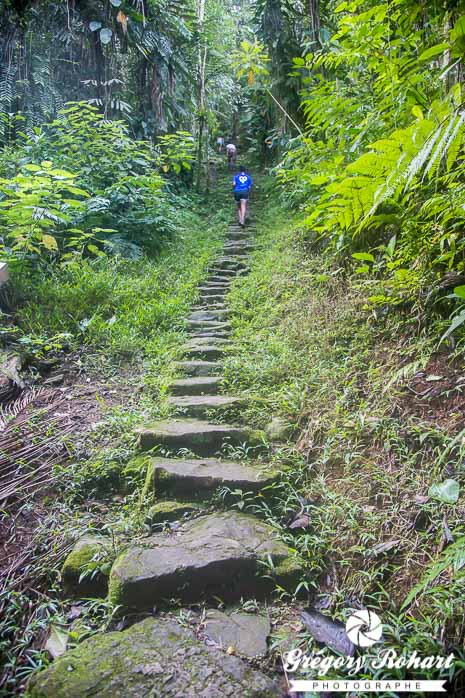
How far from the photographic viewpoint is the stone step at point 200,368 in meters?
4.04

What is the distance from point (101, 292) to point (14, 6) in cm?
525

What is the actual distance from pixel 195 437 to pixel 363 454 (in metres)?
1.13

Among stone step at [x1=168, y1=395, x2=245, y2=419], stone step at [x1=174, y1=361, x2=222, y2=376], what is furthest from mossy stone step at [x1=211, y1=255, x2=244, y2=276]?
stone step at [x1=168, y1=395, x2=245, y2=419]

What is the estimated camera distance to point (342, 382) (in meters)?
3.08

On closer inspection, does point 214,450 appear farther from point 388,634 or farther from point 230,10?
point 230,10

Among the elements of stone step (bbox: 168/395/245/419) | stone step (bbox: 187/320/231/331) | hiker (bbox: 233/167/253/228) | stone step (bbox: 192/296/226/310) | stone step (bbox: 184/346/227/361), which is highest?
hiker (bbox: 233/167/253/228)

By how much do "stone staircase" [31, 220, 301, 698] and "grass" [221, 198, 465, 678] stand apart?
0.70 ft

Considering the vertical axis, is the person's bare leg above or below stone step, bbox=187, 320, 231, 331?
above

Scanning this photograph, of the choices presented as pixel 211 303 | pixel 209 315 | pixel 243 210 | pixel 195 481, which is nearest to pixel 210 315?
pixel 209 315

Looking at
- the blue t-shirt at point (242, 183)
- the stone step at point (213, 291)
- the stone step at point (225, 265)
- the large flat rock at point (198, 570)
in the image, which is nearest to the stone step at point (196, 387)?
the large flat rock at point (198, 570)

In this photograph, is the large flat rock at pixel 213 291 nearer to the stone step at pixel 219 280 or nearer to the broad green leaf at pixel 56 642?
the stone step at pixel 219 280

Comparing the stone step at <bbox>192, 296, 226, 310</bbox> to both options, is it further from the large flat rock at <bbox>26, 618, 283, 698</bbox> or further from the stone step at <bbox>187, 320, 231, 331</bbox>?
the large flat rock at <bbox>26, 618, 283, 698</bbox>

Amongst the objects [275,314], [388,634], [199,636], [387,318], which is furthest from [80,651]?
[275,314]

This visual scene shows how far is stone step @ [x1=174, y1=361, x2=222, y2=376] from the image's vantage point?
404 centimetres
